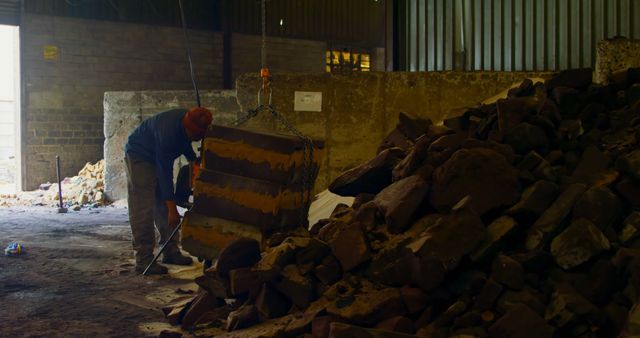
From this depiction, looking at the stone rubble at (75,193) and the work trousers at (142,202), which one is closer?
the work trousers at (142,202)

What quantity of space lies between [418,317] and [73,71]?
12140mm

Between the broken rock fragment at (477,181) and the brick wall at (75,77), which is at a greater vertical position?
the brick wall at (75,77)

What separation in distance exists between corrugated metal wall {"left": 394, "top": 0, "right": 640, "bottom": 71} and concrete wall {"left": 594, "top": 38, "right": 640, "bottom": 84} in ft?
2.17

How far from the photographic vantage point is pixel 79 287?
524cm

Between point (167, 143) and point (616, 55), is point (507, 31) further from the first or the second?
point (167, 143)

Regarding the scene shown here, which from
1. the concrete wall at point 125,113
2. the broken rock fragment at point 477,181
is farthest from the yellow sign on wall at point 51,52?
the broken rock fragment at point 477,181

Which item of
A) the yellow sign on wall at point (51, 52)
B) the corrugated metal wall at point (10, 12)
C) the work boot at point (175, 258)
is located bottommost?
the work boot at point (175, 258)

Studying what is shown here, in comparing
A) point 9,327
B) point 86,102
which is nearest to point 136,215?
point 9,327

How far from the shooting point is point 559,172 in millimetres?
3877

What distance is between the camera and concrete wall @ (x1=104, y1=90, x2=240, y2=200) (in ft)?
35.4

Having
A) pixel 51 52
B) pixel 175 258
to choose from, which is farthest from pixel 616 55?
pixel 51 52

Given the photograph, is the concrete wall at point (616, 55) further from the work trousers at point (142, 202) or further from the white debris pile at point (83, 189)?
the white debris pile at point (83, 189)

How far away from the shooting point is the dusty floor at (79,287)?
417 cm

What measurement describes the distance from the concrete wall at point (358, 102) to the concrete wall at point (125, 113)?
314cm
